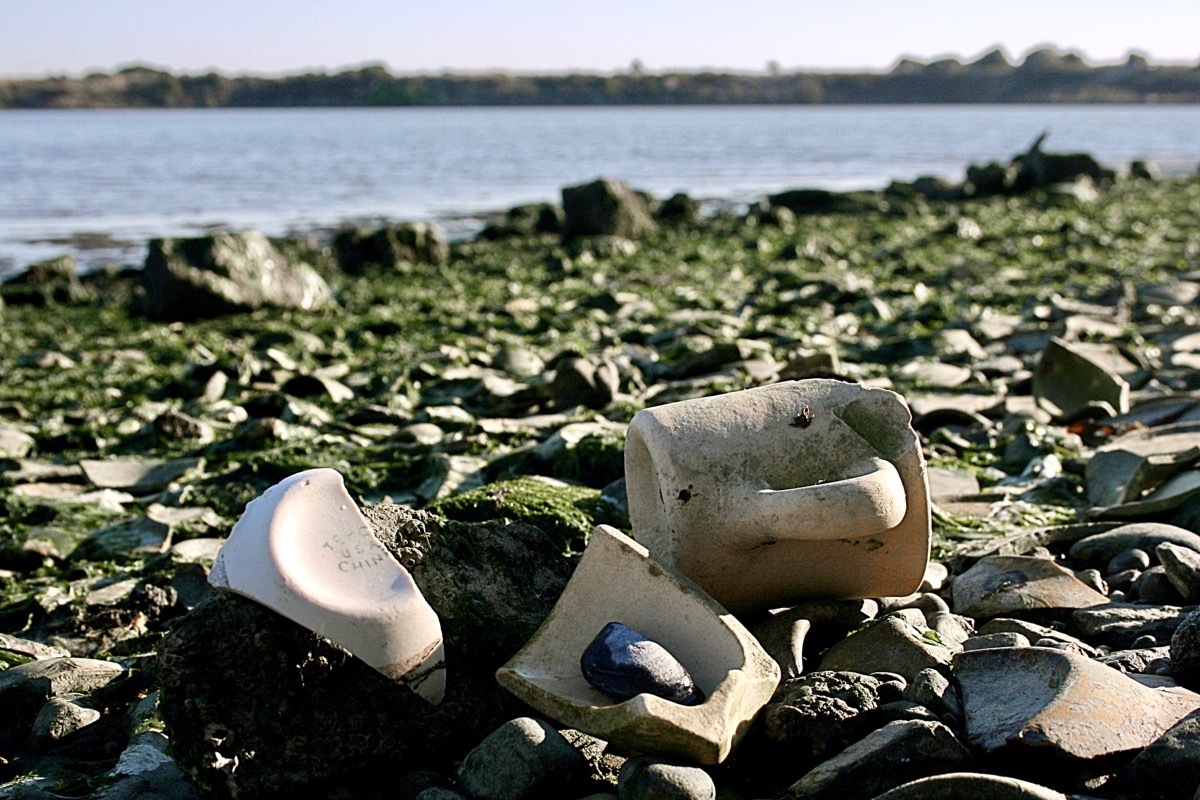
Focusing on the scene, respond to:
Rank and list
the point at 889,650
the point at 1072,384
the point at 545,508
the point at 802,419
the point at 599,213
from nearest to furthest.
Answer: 1. the point at 889,650
2. the point at 802,419
3. the point at 545,508
4. the point at 1072,384
5. the point at 599,213

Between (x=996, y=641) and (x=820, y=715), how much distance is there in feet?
2.17

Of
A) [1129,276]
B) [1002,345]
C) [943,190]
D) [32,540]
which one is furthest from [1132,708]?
[943,190]

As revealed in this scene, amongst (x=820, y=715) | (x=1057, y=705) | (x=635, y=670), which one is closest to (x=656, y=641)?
(x=635, y=670)

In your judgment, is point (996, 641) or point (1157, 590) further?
point (1157, 590)

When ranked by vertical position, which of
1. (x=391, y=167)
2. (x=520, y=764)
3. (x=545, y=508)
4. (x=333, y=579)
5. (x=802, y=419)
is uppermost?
(x=802, y=419)

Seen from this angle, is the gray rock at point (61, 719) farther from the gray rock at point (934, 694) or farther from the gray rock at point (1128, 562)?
the gray rock at point (1128, 562)

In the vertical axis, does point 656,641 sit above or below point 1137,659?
above

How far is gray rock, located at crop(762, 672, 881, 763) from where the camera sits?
7.38 feet

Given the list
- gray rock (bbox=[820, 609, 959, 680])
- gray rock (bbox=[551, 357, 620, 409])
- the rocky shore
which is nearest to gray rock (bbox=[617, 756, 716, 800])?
the rocky shore

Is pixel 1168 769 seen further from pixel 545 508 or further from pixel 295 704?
pixel 545 508

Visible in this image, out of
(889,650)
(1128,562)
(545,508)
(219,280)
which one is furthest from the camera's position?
(219,280)

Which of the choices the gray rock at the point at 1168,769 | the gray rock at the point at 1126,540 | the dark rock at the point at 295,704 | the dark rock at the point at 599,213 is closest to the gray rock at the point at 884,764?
the gray rock at the point at 1168,769

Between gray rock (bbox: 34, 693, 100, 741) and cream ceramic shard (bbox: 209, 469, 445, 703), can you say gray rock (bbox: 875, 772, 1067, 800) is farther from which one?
gray rock (bbox: 34, 693, 100, 741)

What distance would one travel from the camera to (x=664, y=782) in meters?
2.10
